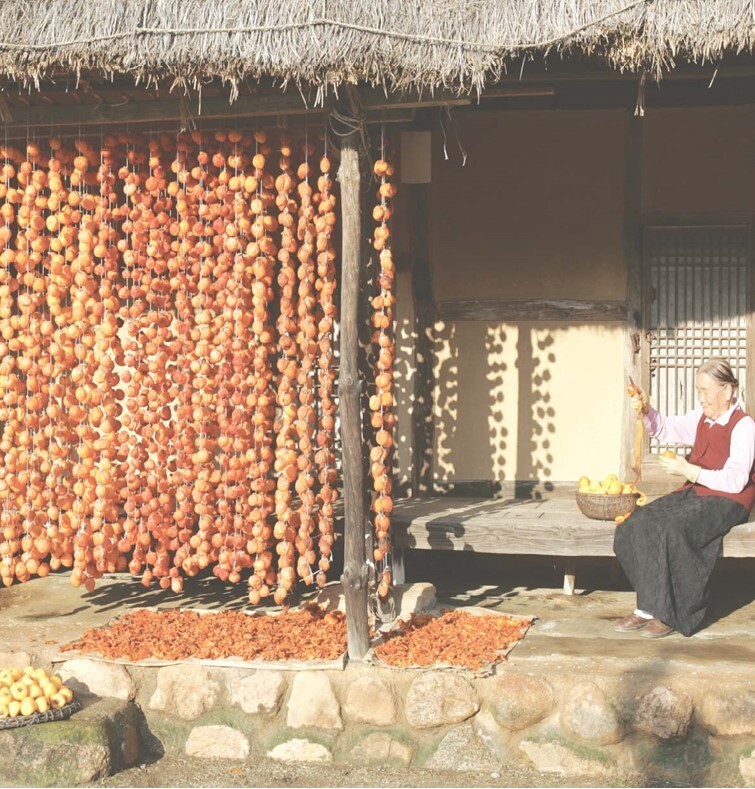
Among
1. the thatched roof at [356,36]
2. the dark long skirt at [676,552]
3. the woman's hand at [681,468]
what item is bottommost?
the dark long skirt at [676,552]

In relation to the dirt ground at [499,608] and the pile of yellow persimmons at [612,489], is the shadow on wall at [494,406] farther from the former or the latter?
the pile of yellow persimmons at [612,489]

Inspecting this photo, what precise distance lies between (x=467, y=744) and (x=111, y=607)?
2185 mm

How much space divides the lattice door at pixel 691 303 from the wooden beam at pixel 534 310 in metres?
0.25

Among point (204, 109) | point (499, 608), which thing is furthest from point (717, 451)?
point (204, 109)

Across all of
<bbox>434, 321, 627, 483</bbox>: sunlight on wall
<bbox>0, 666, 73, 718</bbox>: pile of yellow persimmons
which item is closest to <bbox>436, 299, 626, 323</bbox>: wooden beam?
<bbox>434, 321, 627, 483</bbox>: sunlight on wall

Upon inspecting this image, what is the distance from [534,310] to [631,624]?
222 centimetres

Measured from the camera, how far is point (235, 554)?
5637 mm

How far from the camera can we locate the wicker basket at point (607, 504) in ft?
19.6

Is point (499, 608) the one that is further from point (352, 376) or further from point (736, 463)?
point (352, 376)

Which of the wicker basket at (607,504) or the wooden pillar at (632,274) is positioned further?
the wooden pillar at (632,274)

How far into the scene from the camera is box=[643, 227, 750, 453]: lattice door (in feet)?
23.0

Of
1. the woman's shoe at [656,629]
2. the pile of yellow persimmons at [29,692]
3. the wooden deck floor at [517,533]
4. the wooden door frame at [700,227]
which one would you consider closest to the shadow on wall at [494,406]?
the wooden door frame at [700,227]

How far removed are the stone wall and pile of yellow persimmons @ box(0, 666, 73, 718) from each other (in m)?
0.25

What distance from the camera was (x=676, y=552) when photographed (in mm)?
5609
